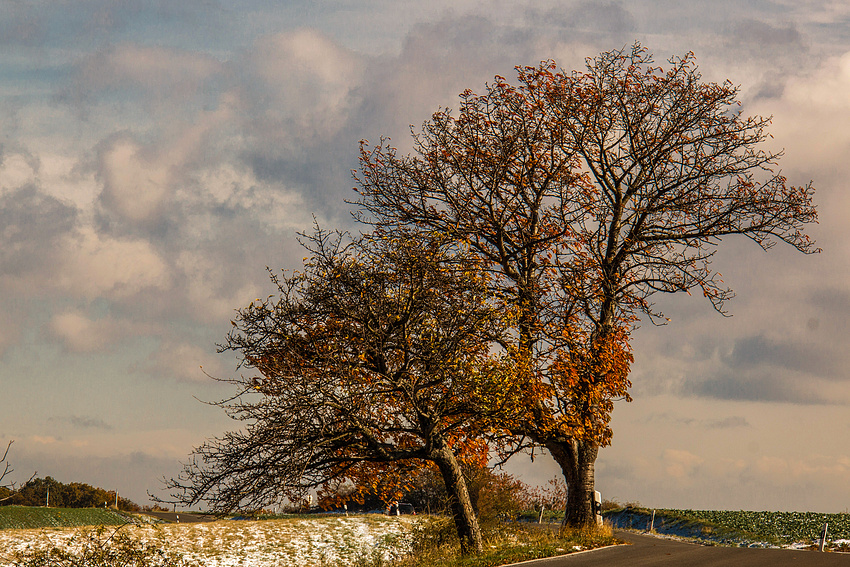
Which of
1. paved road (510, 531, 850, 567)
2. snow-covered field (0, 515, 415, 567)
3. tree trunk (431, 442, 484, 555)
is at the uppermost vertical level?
tree trunk (431, 442, 484, 555)

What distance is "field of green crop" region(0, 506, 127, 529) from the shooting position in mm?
30344

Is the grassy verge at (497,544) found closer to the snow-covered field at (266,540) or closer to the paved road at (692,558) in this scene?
the paved road at (692,558)

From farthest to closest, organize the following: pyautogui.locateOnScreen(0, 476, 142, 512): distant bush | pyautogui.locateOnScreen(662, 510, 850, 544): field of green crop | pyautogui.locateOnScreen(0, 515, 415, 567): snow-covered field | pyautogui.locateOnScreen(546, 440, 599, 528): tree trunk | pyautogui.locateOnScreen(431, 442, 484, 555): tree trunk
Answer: pyautogui.locateOnScreen(0, 476, 142, 512): distant bush < pyautogui.locateOnScreen(662, 510, 850, 544): field of green crop < pyautogui.locateOnScreen(546, 440, 599, 528): tree trunk < pyautogui.locateOnScreen(0, 515, 415, 567): snow-covered field < pyautogui.locateOnScreen(431, 442, 484, 555): tree trunk

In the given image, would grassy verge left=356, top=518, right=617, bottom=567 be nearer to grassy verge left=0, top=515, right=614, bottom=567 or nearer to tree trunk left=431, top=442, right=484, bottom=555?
grassy verge left=0, top=515, right=614, bottom=567

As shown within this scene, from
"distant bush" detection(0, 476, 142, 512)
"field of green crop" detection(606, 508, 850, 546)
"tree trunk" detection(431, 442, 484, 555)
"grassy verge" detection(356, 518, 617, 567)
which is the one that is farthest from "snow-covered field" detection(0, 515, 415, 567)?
"distant bush" detection(0, 476, 142, 512)

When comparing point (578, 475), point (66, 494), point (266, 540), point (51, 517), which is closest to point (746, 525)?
point (578, 475)

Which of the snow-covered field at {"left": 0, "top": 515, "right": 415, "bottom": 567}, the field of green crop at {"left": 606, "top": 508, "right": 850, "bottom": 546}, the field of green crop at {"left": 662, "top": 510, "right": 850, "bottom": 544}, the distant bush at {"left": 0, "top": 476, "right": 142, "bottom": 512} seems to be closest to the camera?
the snow-covered field at {"left": 0, "top": 515, "right": 415, "bottom": 567}

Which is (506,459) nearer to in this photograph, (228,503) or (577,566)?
(577,566)

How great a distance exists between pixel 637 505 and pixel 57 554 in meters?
35.8

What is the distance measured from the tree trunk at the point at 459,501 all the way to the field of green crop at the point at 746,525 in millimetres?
13072

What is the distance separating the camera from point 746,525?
35.1m

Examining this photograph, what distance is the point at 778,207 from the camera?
92.4 feet

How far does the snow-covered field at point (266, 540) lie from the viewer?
25797 millimetres

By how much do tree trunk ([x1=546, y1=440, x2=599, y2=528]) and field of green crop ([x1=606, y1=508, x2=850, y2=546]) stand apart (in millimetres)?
7788
